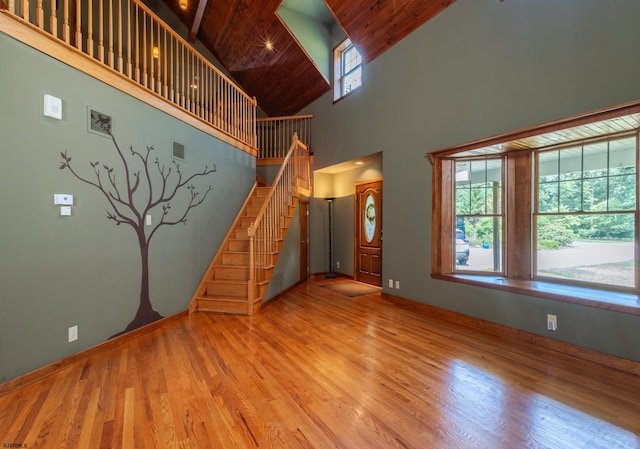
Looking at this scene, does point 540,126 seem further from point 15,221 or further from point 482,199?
point 15,221

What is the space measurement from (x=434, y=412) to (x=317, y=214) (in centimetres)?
529

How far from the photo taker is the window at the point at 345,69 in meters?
5.65

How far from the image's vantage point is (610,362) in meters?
2.41

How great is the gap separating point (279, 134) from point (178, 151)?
3.57 meters

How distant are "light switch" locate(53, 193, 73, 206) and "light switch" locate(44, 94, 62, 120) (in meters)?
0.67

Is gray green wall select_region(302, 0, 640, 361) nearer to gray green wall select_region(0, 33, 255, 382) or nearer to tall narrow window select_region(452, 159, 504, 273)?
tall narrow window select_region(452, 159, 504, 273)

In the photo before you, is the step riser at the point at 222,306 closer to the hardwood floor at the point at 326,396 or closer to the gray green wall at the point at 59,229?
the gray green wall at the point at 59,229

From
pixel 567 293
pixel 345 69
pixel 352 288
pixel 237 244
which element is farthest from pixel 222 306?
pixel 345 69

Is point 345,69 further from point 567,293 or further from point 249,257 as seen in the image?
point 567,293

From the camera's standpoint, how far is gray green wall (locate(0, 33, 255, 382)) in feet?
6.99

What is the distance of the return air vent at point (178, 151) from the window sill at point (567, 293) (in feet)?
13.4

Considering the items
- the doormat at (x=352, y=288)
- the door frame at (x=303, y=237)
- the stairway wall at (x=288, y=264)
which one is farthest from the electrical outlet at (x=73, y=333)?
the door frame at (x=303, y=237)

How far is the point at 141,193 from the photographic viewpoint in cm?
326

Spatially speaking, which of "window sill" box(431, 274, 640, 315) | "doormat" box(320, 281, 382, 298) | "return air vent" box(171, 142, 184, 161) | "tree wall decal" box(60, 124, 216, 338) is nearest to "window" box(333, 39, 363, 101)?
"return air vent" box(171, 142, 184, 161)
